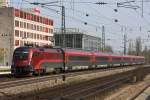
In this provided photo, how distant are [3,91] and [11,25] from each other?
10840 centimetres

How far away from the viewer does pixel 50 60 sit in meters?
50.5

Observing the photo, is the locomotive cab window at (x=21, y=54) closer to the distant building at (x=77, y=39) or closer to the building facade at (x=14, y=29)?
the building facade at (x=14, y=29)

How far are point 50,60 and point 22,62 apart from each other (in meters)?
5.82

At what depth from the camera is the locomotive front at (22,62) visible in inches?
1777

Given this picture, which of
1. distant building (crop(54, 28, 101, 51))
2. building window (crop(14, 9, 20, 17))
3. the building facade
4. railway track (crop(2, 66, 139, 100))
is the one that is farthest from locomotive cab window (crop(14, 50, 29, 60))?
building window (crop(14, 9, 20, 17))

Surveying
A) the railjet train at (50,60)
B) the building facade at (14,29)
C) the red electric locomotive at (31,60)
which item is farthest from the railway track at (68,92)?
the building facade at (14,29)

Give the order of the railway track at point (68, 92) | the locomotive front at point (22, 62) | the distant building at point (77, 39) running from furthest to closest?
the distant building at point (77, 39)
the locomotive front at point (22, 62)
the railway track at point (68, 92)

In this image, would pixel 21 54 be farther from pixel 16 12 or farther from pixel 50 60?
pixel 16 12

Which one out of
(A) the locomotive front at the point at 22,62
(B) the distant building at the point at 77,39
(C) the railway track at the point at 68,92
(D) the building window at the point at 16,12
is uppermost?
(D) the building window at the point at 16,12

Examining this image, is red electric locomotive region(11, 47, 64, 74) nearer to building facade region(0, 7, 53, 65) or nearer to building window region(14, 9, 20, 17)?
building facade region(0, 7, 53, 65)

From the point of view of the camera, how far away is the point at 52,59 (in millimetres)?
51344

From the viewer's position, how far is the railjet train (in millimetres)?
45531

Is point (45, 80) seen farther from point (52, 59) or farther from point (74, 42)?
point (74, 42)

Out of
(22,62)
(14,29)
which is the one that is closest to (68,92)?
(22,62)
